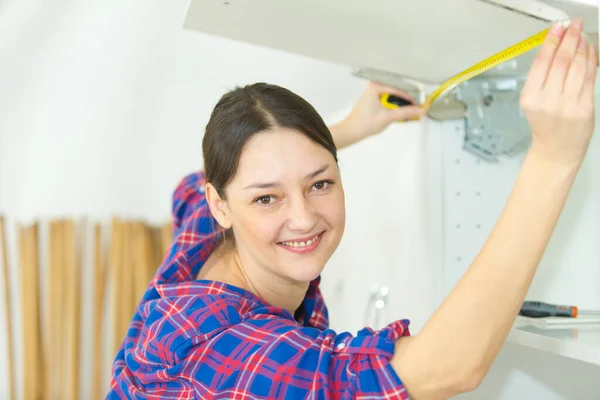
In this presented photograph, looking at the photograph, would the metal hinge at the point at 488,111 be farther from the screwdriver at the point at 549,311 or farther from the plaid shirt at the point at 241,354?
the plaid shirt at the point at 241,354

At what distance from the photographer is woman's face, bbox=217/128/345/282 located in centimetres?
71

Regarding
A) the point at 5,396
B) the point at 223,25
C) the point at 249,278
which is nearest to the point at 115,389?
the point at 249,278

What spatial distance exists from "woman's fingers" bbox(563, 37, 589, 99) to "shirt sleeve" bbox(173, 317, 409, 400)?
269mm

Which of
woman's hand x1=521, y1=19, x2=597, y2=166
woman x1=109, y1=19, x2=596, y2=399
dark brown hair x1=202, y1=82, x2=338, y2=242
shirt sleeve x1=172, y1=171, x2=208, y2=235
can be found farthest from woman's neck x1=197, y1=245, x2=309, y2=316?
woman's hand x1=521, y1=19, x2=597, y2=166

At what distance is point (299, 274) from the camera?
0.75m

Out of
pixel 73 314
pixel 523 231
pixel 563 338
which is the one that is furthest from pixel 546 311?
pixel 73 314

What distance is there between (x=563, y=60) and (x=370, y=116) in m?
0.58

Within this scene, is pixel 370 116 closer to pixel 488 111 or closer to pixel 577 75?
pixel 488 111

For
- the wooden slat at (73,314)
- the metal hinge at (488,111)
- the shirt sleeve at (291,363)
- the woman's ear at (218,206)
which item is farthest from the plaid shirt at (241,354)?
the wooden slat at (73,314)

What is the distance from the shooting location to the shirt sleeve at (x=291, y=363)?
1.81ft

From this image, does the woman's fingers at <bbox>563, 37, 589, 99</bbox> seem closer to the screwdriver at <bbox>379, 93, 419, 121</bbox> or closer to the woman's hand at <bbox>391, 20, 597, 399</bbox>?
the woman's hand at <bbox>391, 20, 597, 399</bbox>

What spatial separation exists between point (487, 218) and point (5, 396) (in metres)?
1.29

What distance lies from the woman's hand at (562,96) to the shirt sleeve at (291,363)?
23 centimetres

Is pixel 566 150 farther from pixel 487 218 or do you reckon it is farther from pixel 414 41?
pixel 487 218
